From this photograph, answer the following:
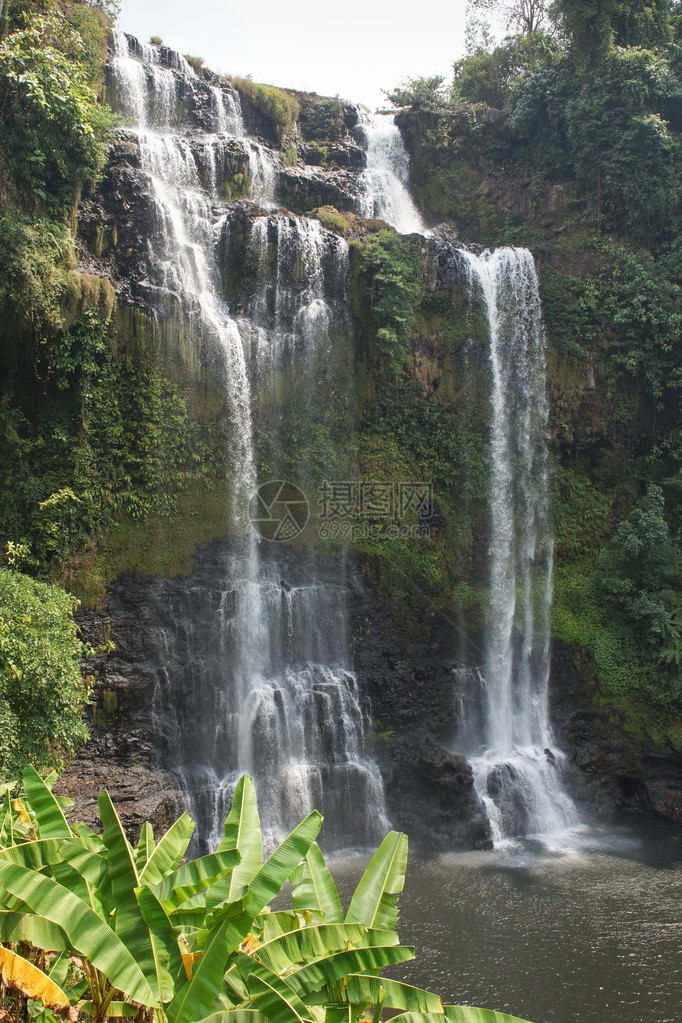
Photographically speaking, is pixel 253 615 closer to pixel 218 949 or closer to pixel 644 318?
pixel 218 949

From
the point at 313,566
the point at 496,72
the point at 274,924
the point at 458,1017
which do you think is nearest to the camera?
the point at 458,1017

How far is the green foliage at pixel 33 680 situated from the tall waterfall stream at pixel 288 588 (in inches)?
100

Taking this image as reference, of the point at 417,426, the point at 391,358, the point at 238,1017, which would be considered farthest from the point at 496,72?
the point at 238,1017

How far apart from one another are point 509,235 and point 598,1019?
1702cm

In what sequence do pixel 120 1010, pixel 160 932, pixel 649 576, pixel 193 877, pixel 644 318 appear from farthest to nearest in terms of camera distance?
pixel 644 318 → pixel 649 576 → pixel 193 877 → pixel 120 1010 → pixel 160 932

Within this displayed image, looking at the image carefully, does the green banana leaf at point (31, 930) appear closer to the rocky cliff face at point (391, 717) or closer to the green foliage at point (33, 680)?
the green foliage at point (33, 680)

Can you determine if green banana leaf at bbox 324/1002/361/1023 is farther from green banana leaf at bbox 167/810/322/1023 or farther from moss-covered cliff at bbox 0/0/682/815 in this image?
moss-covered cliff at bbox 0/0/682/815

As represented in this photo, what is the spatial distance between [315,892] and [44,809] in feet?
6.12

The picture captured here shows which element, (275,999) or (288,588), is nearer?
(275,999)

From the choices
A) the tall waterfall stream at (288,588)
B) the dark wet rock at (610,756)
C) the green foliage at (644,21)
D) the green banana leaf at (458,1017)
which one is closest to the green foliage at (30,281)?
the tall waterfall stream at (288,588)

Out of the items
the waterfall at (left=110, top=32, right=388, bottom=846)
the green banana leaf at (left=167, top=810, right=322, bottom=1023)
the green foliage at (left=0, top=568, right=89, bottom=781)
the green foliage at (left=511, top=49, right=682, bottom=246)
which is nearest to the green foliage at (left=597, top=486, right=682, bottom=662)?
the waterfall at (left=110, top=32, right=388, bottom=846)

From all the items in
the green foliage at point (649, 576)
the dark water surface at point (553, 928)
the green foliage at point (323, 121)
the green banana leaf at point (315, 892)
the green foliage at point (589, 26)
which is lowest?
the dark water surface at point (553, 928)

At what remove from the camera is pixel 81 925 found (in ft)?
12.4

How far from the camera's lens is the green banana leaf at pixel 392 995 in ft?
13.4
